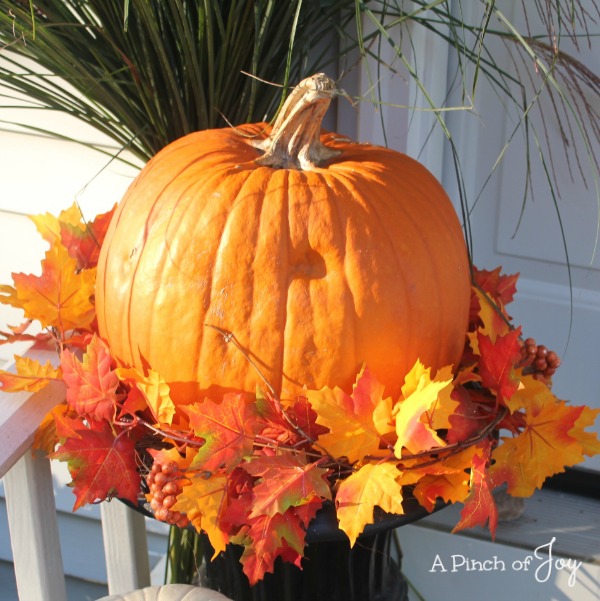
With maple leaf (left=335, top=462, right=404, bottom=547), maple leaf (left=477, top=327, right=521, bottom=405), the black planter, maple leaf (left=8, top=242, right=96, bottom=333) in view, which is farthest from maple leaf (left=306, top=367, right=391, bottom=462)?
maple leaf (left=8, top=242, right=96, bottom=333)

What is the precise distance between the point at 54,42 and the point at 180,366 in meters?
0.50

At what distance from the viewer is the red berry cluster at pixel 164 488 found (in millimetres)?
829

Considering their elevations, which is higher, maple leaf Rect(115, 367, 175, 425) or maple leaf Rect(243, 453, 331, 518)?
maple leaf Rect(115, 367, 175, 425)

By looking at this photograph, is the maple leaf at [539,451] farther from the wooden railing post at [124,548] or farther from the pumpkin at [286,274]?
the wooden railing post at [124,548]

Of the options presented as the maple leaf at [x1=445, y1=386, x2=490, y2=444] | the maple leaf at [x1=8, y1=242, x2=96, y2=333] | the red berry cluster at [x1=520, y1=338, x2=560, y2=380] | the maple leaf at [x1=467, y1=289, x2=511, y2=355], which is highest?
the maple leaf at [x1=8, y1=242, x2=96, y2=333]

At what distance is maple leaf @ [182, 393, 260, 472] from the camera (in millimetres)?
808

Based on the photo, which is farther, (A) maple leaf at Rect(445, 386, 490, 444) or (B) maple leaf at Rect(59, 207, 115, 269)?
(B) maple leaf at Rect(59, 207, 115, 269)

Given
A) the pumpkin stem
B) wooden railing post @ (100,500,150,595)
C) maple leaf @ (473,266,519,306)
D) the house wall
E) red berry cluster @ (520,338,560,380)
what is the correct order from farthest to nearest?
1. the house wall
2. wooden railing post @ (100,500,150,595)
3. maple leaf @ (473,266,519,306)
4. red berry cluster @ (520,338,560,380)
5. the pumpkin stem

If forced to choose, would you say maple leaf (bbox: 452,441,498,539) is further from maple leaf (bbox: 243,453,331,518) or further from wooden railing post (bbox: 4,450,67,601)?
wooden railing post (bbox: 4,450,67,601)

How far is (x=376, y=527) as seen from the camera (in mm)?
865

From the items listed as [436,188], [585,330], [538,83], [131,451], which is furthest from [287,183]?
[585,330]

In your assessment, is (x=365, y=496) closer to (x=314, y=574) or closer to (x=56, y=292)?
(x=314, y=574)

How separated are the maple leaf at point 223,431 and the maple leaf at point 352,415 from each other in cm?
7

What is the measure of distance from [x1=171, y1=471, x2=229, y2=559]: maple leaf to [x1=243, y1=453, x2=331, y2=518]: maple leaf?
4cm
